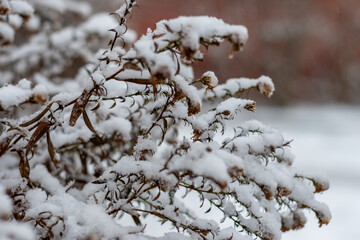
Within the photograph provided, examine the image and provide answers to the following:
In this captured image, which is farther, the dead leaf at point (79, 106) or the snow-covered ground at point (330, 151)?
the snow-covered ground at point (330, 151)

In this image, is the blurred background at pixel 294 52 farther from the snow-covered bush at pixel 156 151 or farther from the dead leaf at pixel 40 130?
the dead leaf at pixel 40 130

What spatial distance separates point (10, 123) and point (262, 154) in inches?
30.8

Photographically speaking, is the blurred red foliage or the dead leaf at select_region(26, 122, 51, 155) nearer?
the dead leaf at select_region(26, 122, 51, 155)

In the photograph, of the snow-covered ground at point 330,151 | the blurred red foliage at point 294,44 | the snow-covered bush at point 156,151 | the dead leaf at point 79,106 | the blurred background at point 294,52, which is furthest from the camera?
the blurred red foliage at point 294,44

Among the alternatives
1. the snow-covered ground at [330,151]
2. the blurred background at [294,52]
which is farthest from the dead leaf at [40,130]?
the blurred background at [294,52]

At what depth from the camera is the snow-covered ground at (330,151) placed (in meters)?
4.58

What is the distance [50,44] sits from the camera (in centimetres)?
284

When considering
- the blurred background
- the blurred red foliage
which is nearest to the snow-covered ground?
the blurred background

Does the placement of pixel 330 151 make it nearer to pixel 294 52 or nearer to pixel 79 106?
pixel 294 52

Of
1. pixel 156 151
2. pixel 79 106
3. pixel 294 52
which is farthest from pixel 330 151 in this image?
pixel 79 106

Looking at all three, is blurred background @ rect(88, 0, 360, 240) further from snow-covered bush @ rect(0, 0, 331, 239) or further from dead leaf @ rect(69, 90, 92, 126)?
dead leaf @ rect(69, 90, 92, 126)

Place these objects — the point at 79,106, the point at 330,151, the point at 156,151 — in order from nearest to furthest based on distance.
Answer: the point at 79,106 < the point at 156,151 < the point at 330,151

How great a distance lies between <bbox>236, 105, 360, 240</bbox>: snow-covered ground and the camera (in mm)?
4578

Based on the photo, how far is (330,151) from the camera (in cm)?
826
